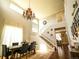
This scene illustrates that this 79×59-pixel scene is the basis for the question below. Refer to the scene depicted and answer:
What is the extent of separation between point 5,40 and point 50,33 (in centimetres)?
508

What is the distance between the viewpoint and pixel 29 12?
19.2 feet

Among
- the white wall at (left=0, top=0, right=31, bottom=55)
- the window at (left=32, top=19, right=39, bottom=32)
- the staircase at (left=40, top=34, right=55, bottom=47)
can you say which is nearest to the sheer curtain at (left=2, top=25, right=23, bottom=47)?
the white wall at (left=0, top=0, right=31, bottom=55)

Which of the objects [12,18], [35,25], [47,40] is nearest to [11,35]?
[12,18]

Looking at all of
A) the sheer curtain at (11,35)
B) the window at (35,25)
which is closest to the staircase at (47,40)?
the window at (35,25)

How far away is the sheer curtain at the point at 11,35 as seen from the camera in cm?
659

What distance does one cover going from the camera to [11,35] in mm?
7086

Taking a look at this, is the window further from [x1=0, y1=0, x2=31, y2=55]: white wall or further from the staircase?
[x1=0, y1=0, x2=31, y2=55]: white wall

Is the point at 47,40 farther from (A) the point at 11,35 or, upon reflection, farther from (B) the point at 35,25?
(A) the point at 11,35

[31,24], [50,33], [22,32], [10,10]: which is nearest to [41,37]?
[50,33]

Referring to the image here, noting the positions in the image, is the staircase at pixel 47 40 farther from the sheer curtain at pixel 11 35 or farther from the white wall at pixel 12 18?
the sheer curtain at pixel 11 35

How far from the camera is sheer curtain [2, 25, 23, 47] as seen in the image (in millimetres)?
6593

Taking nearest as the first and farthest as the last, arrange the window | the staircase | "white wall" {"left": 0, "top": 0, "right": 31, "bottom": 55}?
1. "white wall" {"left": 0, "top": 0, "right": 31, "bottom": 55}
2. the staircase
3. the window

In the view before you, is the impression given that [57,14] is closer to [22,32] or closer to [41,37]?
[41,37]

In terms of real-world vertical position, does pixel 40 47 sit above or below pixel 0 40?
below
